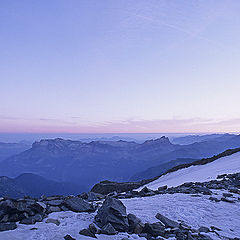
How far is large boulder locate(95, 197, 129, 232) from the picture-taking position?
721 cm

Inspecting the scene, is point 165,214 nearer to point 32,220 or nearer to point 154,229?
point 154,229

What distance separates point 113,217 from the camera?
7.45 meters

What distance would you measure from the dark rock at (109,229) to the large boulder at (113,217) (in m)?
0.29

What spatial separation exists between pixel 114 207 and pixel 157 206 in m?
3.38

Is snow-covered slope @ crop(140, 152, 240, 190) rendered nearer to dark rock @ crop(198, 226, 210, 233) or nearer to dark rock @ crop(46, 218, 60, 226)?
dark rock @ crop(198, 226, 210, 233)

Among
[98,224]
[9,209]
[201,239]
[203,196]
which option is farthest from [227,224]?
[9,209]

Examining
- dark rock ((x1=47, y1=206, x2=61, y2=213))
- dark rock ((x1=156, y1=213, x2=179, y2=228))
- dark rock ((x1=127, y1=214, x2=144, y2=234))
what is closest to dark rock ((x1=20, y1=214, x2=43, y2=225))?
dark rock ((x1=47, y1=206, x2=61, y2=213))

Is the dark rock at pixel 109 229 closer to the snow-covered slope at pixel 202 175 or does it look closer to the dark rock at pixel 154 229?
the dark rock at pixel 154 229

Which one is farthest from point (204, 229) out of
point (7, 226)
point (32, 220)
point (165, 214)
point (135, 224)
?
point (7, 226)

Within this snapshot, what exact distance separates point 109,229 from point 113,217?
68cm

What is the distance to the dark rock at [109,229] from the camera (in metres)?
6.69

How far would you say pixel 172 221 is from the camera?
26.4 feet

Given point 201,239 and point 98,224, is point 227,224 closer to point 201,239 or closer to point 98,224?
point 201,239

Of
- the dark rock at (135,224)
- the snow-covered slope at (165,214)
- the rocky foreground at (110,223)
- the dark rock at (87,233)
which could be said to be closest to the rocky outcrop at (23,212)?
the rocky foreground at (110,223)
